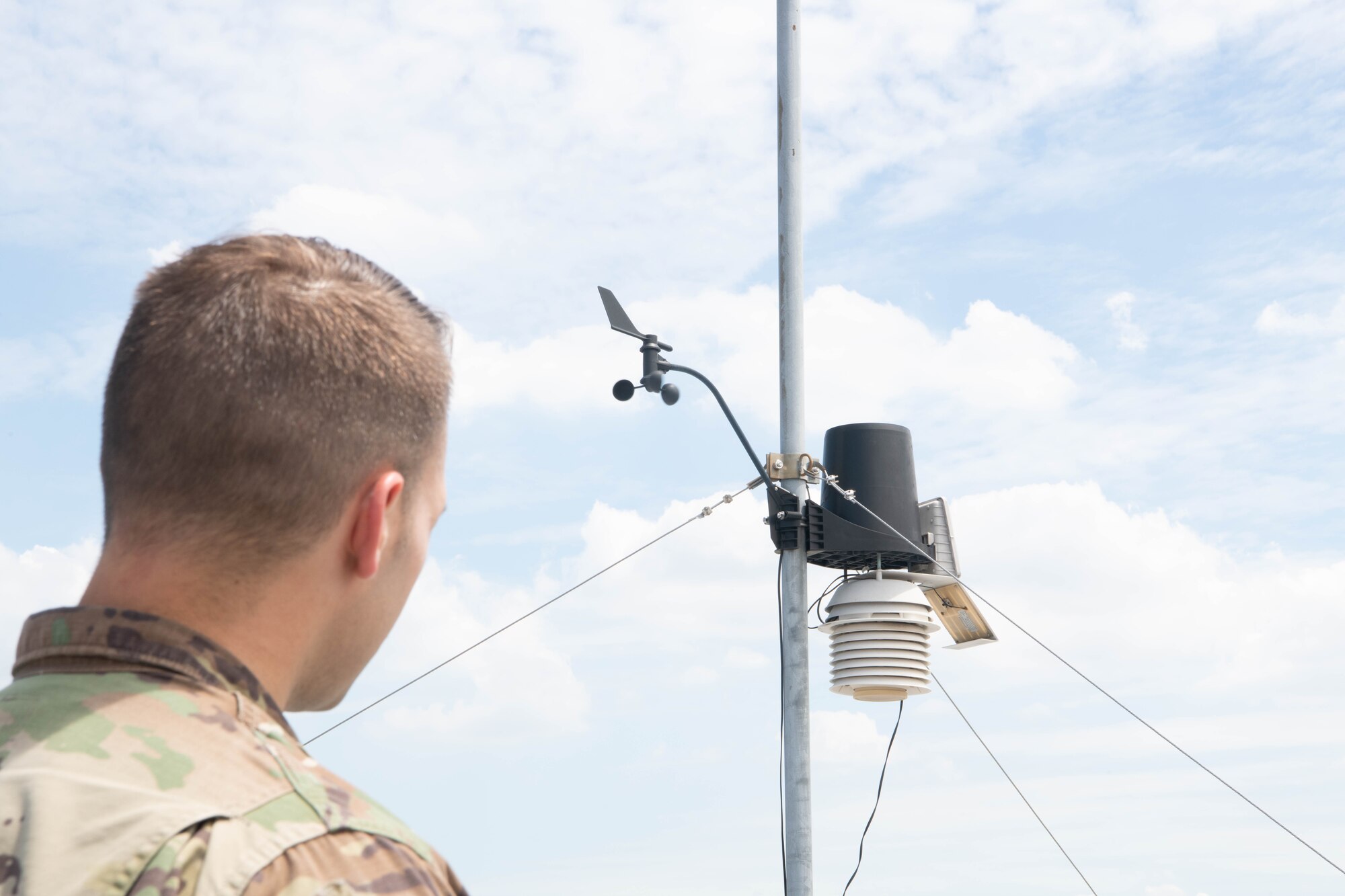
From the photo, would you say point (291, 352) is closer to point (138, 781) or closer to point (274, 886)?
point (138, 781)

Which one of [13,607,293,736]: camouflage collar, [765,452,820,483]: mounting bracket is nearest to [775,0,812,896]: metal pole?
[765,452,820,483]: mounting bracket

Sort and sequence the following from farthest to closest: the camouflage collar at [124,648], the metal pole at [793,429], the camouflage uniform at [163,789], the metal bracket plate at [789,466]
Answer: the metal bracket plate at [789,466], the metal pole at [793,429], the camouflage collar at [124,648], the camouflage uniform at [163,789]

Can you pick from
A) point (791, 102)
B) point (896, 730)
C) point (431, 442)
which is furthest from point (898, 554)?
point (431, 442)

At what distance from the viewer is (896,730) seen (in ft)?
21.8

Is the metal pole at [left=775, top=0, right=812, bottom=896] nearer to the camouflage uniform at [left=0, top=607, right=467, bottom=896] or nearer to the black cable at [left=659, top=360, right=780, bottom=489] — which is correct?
the black cable at [left=659, top=360, right=780, bottom=489]

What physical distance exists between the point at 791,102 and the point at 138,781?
19.8ft

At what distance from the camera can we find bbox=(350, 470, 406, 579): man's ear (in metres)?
1.70

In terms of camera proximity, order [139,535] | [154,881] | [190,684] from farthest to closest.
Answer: [139,535]
[190,684]
[154,881]

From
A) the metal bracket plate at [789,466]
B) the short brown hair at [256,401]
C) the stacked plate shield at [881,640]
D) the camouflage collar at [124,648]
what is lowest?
the camouflage collar at [124,648]

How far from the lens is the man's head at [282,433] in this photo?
163 cm

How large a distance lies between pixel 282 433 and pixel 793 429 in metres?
4.86

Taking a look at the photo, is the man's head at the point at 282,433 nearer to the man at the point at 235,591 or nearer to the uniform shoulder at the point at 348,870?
the man at the point at 235,591

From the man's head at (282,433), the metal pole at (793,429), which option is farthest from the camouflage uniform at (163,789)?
the metal pole at (793,429)

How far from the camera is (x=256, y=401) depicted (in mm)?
1651
